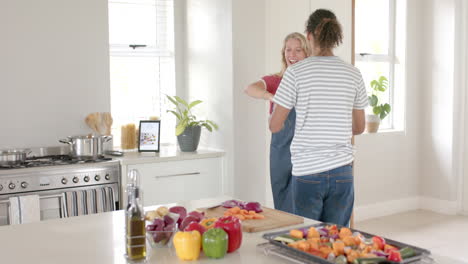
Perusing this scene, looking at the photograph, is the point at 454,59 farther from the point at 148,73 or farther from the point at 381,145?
the point at 148,73

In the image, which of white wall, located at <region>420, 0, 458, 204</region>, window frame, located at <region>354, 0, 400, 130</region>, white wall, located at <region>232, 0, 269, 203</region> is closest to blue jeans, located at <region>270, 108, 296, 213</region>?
white wall, located at <region>232, 0, 269, 203</region>

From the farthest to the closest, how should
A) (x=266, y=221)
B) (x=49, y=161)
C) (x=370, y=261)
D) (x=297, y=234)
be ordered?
(x=49, y=161) < (x=266, y=221) < (x=297, y=234) < (x=370, y=261)

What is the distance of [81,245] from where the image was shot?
170 cm

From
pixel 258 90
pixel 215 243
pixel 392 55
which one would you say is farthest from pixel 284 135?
pixel 392 55

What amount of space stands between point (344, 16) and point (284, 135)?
1961 millimetres

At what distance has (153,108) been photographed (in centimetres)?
467

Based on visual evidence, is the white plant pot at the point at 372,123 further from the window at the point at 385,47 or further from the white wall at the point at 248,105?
the white wall at the point at 248,105

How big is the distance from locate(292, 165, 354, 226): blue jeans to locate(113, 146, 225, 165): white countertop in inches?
60.0

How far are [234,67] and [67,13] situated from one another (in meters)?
1.34

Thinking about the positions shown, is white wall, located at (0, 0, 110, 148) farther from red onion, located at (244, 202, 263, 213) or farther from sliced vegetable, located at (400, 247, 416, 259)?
sliced vegetable, located at (400, 247, 416, 259)

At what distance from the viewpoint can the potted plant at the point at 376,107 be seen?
222 inches

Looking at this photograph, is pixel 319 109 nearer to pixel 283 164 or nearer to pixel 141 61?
pixel 283 164

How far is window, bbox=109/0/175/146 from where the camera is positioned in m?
4.47

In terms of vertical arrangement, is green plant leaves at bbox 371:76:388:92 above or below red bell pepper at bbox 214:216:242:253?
above
